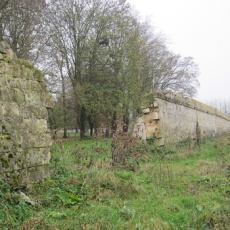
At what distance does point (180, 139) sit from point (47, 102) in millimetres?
7091

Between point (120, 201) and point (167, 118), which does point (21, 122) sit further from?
point (167, 118)

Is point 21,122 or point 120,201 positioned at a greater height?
point 21,122

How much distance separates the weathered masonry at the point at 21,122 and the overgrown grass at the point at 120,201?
0.93 feet

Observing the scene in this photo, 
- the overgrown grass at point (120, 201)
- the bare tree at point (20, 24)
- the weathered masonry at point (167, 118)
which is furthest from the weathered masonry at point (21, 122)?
the bare tree at point (20, 24)

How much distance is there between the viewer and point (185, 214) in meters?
3.04

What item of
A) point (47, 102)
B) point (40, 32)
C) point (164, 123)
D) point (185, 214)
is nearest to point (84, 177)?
point (47, 102)

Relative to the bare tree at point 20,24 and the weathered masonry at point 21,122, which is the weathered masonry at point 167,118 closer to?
the weathered masonry at point 21,122

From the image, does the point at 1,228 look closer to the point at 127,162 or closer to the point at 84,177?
the point at 84,177

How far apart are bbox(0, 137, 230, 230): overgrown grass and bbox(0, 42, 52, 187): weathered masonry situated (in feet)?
0.93

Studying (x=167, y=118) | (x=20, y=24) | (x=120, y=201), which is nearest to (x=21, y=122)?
(x=120, y=201)

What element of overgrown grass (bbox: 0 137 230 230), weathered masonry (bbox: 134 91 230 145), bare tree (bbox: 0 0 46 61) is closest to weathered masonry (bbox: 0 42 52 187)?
overgrown grass (bbox: 0 137 230 230)

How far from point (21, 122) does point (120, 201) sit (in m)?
1.98

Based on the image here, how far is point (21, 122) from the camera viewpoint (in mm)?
3738

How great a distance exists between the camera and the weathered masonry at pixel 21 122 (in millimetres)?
3430
